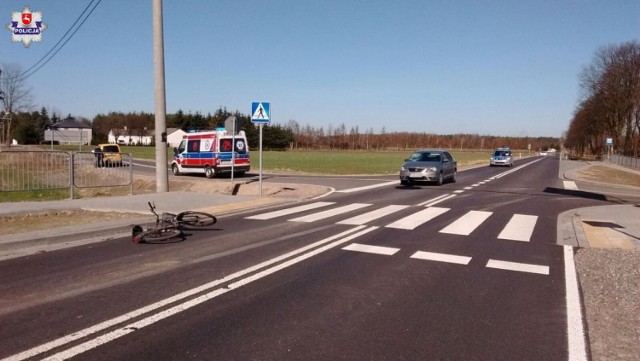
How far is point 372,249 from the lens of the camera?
7.66 metres

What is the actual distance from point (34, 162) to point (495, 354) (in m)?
14.1

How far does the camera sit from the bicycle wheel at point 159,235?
26.5 ft

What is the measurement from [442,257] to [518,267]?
1.03m

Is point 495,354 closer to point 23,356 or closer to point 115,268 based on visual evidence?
point 23,356

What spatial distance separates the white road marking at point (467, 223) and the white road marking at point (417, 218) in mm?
627

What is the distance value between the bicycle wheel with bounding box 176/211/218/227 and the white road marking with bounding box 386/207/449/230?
358cm

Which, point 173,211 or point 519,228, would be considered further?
point 173,211

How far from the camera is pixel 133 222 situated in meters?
9.56

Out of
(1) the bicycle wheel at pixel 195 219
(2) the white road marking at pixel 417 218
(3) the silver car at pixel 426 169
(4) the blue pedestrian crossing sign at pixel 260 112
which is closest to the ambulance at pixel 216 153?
(3) the silver car at pixel 426 169

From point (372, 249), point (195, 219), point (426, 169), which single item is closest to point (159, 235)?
point (195, 219)

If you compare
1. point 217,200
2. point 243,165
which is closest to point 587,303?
point 217,200

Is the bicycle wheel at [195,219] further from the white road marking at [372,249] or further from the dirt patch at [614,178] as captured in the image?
Answer: the dirt patch at [614,178]

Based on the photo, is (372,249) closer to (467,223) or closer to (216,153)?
(467,223)

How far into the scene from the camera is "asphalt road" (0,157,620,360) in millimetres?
3918
